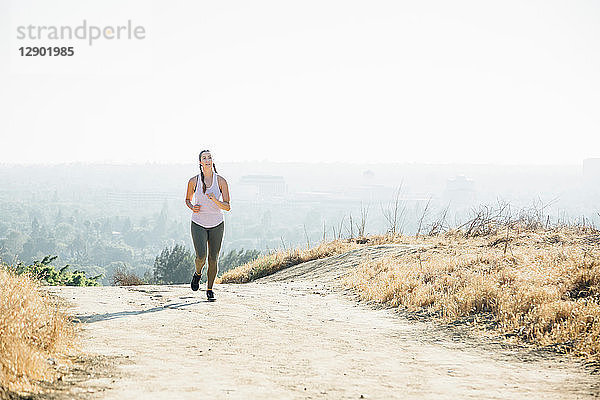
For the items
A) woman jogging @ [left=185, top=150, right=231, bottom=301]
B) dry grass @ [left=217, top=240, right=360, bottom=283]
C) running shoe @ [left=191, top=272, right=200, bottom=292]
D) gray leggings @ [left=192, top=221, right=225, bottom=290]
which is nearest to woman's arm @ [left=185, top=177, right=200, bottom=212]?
woman jogging @ [left=185, top=150, right=231, bottom=301]

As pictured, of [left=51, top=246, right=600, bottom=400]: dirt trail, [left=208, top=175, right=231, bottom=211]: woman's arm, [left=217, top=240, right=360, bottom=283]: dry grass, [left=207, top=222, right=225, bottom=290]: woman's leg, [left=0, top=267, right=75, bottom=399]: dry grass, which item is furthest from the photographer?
[left=217, top=240, right=360, bottom=283]: dry grass

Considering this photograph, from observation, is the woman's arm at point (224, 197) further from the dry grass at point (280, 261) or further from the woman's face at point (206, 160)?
the dry grass at point (280, 261)

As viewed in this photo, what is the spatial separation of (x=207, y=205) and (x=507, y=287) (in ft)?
14.1

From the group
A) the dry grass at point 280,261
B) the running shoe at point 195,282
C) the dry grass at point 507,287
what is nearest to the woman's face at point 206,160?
the running shoe at point 195,282

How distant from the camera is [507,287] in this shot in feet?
26.9

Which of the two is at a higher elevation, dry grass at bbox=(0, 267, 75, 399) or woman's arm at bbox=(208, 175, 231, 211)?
woman's arm at bbox=(208, 175, 231, 211)

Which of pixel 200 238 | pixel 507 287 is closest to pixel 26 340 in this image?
pixel 200 238

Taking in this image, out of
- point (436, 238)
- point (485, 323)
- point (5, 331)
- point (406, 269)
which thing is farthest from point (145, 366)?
point (436, 238)

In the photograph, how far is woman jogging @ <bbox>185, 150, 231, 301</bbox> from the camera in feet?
27.0

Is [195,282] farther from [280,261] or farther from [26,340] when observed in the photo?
[280,261]

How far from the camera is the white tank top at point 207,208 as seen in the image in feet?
27.0

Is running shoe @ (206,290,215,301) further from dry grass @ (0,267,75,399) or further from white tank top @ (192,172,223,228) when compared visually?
dry grass @ (0,267,75,399)

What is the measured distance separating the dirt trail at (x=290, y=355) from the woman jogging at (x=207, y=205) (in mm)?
908

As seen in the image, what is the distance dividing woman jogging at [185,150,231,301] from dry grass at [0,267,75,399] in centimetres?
250
